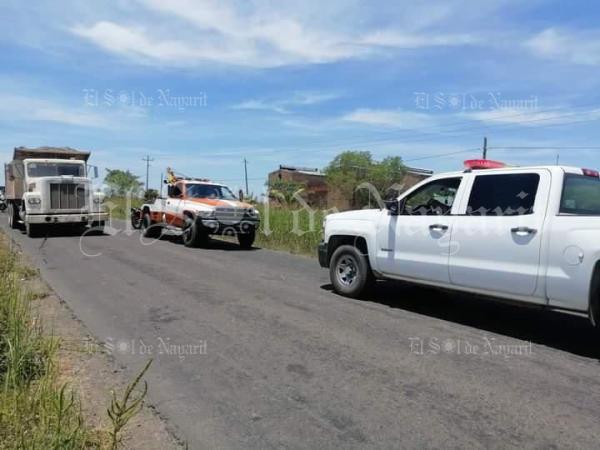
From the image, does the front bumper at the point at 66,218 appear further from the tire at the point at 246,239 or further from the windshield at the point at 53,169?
the tire at the point at 246,239

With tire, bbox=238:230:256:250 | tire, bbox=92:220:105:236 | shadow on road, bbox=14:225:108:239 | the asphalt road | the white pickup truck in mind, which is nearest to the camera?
the asphalt road

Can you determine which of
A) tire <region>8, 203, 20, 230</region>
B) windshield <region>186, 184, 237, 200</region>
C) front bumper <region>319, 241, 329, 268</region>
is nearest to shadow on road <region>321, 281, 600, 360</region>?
front bumper <region>319, 241, 329, 268</region>

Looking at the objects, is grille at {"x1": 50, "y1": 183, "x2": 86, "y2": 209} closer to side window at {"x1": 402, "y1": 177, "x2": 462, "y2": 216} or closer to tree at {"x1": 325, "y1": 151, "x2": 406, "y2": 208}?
side window at {"x1": 402, "y1": 177, "x2": 462, "y2": 216}

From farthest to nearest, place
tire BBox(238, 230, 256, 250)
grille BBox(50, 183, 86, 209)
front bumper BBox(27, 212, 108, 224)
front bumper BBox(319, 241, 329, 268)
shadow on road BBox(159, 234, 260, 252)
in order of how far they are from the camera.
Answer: grille BBox(50, 183, 86, 209) → front bumper BBox(27, 212, 108, 224) → tire BBox(238, 230, 256, 250) → shadow on road BBox(159, 234, 260, 252) → front bumper BBox(319, 241, 329, 268)

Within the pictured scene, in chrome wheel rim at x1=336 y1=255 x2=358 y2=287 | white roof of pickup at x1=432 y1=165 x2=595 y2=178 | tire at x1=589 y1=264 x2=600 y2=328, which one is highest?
white roof of pickup at x1=432 y1=165 x2=595 y2=178

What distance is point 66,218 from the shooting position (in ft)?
58.5

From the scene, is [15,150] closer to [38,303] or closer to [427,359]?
[38,303]

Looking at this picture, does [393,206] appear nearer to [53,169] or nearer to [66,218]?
[66,218]

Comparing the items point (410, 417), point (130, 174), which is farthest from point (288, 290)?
A: point (130, 174)

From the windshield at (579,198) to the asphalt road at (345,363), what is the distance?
1.55 m

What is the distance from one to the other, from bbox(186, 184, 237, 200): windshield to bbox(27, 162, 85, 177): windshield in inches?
232

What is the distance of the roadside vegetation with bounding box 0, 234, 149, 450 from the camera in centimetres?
316

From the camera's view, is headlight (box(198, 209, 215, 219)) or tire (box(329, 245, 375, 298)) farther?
headlight (box(198, 209, 215, 219))

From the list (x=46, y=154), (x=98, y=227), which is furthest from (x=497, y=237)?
(x=46, y=154)
